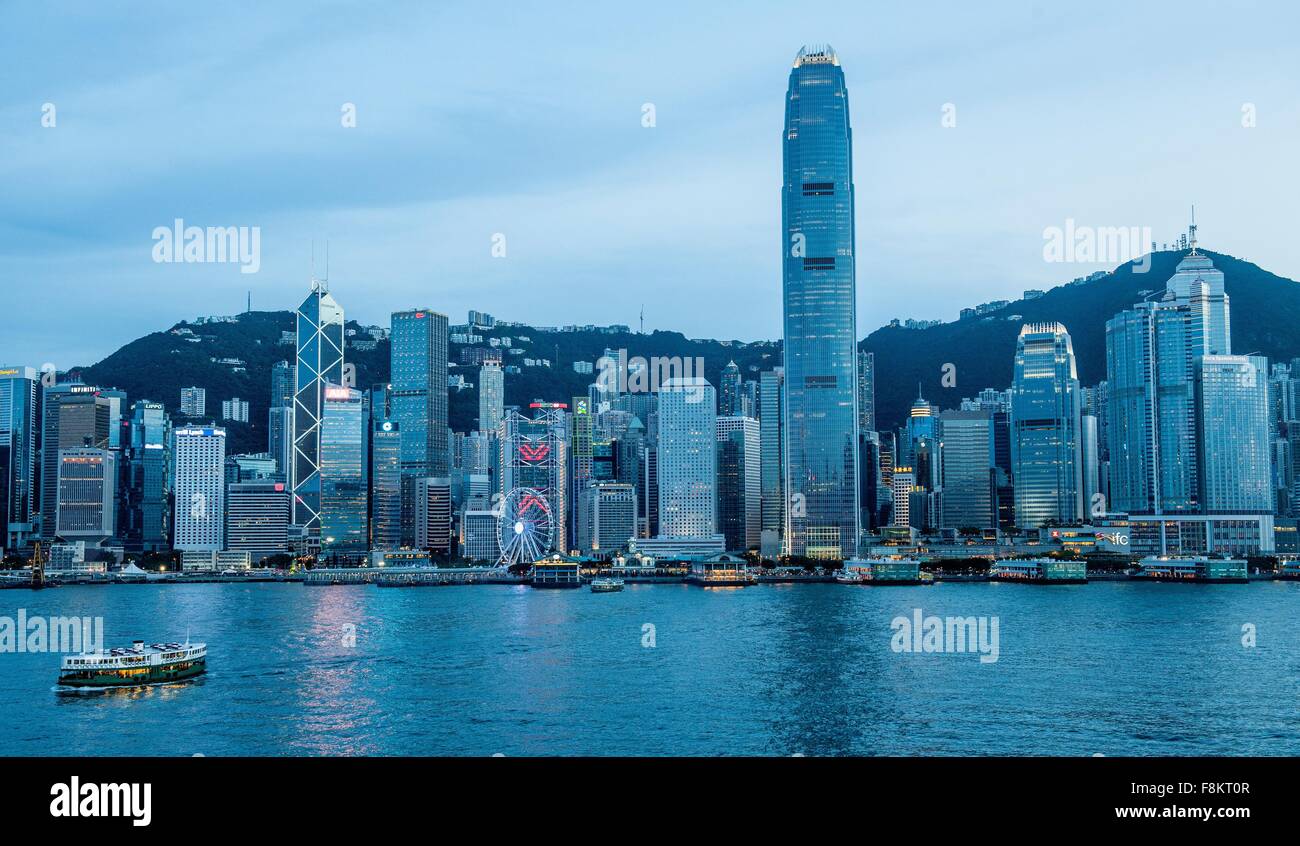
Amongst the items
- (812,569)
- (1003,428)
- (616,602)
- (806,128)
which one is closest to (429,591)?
(616,602)

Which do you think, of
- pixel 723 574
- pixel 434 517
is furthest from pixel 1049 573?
pixel 434 517

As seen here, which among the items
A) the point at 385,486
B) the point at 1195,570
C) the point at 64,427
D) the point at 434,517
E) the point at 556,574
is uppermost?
the point at 64,427

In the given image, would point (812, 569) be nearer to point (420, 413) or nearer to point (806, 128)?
point (806, 128)

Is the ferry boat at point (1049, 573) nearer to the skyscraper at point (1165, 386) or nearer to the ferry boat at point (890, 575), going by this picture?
the ferry boat at point (890, 575)

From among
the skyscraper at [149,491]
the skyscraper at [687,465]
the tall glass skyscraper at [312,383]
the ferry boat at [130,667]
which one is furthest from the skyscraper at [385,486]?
Answer: the ferry boat at [130,667]

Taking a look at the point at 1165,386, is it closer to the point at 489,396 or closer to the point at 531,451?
the point at 531,451
